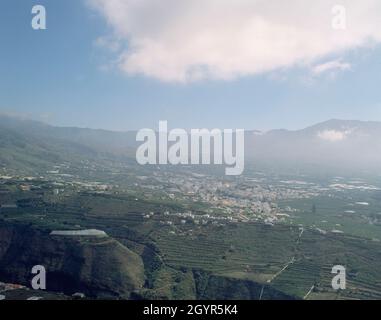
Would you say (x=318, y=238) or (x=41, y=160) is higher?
(x=41, y=160)

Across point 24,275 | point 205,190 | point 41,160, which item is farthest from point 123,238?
point 41,160

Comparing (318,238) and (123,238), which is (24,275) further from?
(318,238)

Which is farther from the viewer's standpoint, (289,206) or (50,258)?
(289,206)
